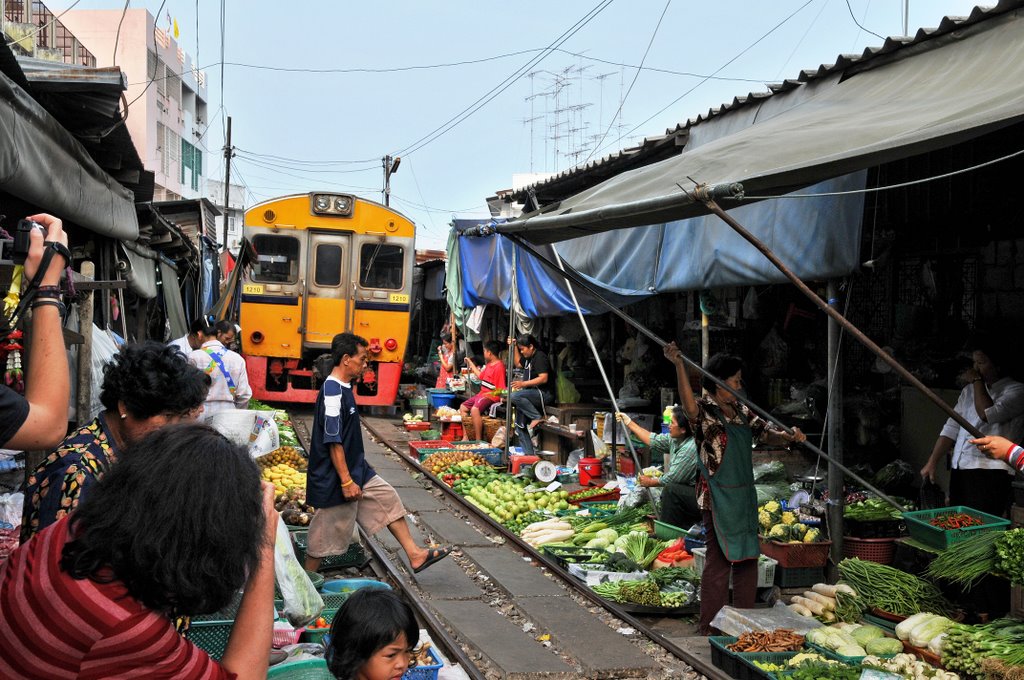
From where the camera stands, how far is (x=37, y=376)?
238cm

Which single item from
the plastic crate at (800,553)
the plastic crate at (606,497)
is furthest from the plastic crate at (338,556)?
the plastic crate at (606,497)

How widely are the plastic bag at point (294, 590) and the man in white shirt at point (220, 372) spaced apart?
343 centimetres

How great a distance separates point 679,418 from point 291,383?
10789 millimetres

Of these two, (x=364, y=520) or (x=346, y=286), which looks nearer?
(x=364, y=520)

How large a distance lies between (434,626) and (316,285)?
455 inches

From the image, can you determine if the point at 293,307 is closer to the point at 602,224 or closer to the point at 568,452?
the point at 568,452

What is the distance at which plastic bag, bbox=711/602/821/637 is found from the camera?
604 cm

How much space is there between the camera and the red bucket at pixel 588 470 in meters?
11.3

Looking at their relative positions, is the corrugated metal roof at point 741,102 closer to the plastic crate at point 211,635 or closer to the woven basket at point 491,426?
the woven basket at point 491,426

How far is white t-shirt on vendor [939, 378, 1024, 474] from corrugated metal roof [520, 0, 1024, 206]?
2.37 meters

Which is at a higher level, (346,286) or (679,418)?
(346,286)

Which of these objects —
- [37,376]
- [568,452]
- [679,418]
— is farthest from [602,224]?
[568,452]

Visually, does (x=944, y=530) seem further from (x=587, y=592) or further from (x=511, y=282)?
(x=511, y=282)

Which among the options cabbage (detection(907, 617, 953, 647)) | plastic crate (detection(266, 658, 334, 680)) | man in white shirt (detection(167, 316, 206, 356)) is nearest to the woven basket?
man in white shirt (detection(167, 316, 206, 356))
